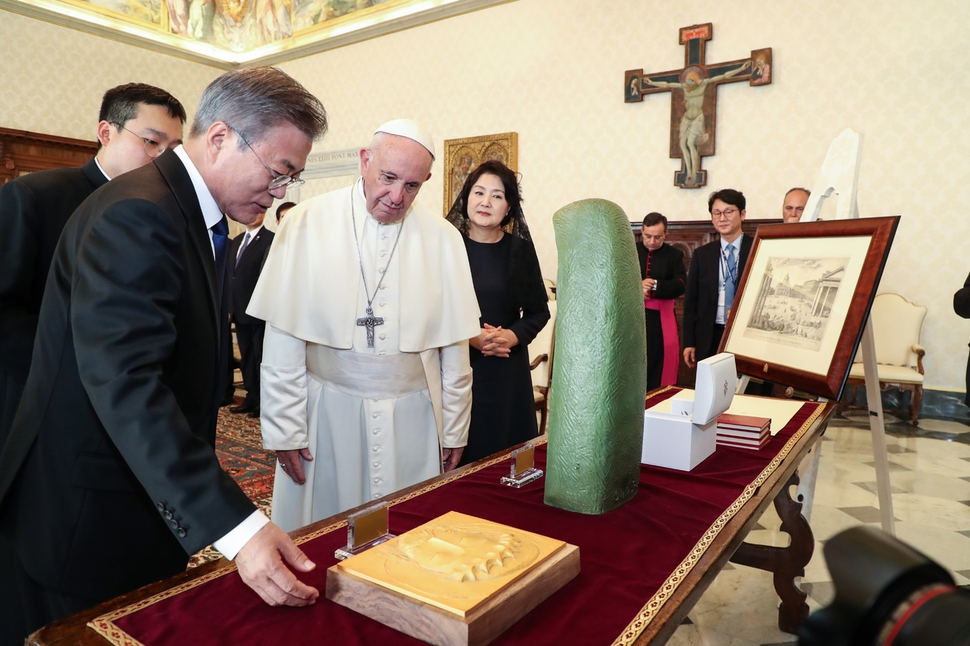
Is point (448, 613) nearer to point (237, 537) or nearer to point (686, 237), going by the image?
point (237, 537)

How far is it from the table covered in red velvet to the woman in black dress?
1160 millimetres

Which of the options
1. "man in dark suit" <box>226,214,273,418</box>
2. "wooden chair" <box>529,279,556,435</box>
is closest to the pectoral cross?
"wooden chair" <box>529,279,556,435</box>

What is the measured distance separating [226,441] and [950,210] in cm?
760

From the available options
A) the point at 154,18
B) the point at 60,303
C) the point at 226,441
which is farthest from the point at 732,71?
the point at 154,18

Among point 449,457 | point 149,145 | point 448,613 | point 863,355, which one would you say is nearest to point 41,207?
point 149,145

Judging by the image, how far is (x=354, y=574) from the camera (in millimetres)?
1067

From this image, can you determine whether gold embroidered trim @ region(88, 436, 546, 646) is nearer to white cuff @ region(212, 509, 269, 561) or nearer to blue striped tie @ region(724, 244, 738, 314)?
white cuff @ region(212, 509, 269, 561)

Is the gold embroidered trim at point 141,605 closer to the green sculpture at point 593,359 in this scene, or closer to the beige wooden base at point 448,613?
the beige wooden base at point 448,613

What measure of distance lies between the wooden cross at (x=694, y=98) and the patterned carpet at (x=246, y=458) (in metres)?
5.81

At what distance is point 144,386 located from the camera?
1.13 meters

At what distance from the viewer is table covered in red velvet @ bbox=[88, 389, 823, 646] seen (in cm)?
100

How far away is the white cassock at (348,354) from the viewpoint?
2311 mm

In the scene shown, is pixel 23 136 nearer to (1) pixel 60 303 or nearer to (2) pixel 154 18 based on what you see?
(2) pixel 154 18

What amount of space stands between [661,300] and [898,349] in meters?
2.96
